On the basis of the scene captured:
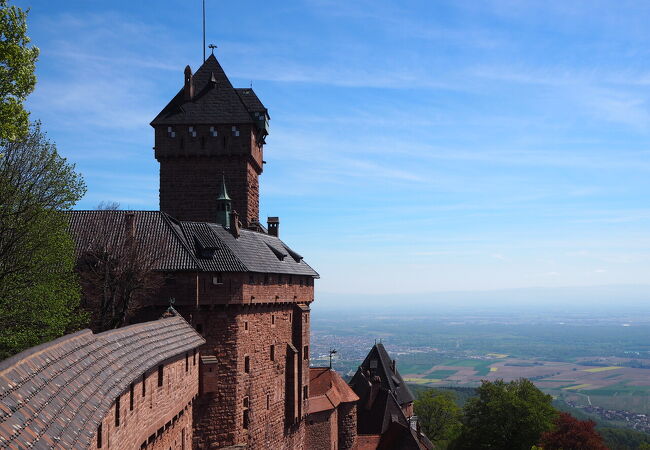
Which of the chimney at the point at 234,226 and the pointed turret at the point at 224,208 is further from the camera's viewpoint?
the pointed turret at the point at 224,208

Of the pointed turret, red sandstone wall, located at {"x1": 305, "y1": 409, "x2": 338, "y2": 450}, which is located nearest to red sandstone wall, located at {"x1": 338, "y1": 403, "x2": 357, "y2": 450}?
red sandstone wall, located at {"x1": 305, "y1": 409, "x2": 338, "y2": 450}

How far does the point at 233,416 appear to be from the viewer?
27.4 m

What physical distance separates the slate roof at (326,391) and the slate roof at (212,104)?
16.7 meters

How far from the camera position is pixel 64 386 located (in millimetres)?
8898

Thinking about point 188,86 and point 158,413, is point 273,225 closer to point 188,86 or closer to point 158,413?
point 188,86

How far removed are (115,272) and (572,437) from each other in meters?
34.8

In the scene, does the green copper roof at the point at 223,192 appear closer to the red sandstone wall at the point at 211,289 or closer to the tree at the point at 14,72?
the red sandstone wall at the point at 211,289

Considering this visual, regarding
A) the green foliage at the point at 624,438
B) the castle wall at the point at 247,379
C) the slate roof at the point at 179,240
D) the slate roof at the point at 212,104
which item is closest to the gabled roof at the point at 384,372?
the castle wall at the point at 247,379

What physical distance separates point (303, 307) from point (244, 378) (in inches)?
303

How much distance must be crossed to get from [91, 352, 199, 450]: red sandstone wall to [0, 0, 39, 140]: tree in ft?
24.4

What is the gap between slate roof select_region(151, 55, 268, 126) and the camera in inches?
1377

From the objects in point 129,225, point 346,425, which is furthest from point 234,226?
point 346,425

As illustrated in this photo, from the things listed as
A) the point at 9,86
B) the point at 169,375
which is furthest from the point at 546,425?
the point at 9,86

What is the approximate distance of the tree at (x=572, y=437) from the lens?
4519 cm
